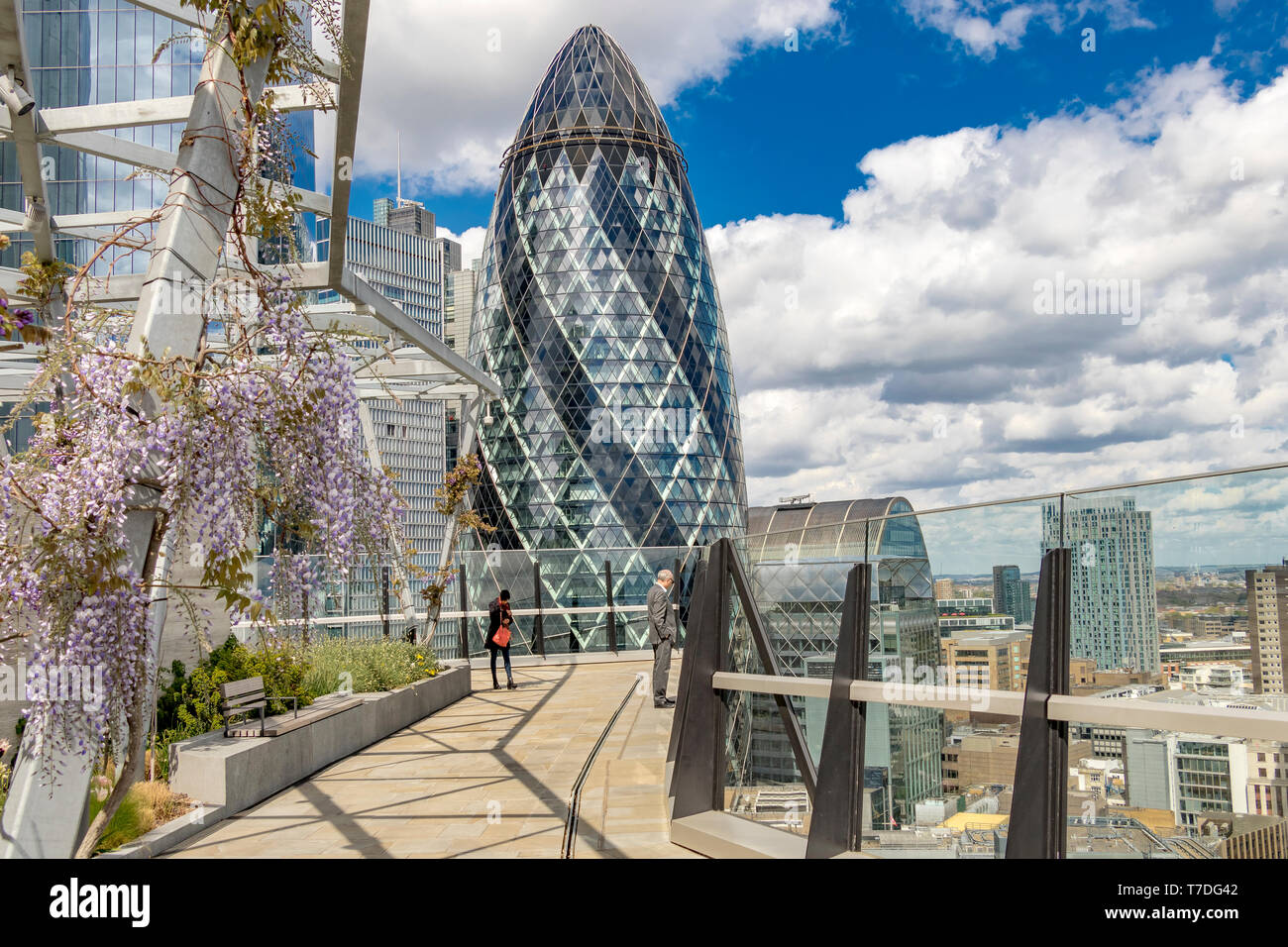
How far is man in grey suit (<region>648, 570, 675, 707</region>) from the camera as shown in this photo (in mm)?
10766

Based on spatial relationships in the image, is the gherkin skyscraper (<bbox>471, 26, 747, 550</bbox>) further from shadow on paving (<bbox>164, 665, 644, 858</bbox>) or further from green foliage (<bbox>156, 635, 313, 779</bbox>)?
green foliage (<bbox>156, 635, 313, 779</bbox>)

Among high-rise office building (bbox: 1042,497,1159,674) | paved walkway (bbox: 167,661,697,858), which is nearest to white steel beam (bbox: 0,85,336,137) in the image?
paved walkway (bbox: 167,661,697,858)

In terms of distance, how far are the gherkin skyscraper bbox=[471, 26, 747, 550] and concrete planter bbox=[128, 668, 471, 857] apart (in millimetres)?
35019

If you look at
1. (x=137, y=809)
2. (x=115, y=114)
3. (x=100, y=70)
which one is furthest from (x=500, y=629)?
(x=100, y=70)

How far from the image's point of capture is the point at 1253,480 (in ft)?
8.58

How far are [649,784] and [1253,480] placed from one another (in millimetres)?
5589

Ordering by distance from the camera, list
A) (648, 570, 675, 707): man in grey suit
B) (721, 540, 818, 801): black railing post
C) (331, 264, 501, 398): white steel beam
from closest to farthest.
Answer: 1. (721, 540, 818, 801): black railing post
2. (331, 264, 501, 398): white steel beam
3. (648, 570, 675, 707): man in grey suit

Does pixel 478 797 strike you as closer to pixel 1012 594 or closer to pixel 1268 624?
pixel 1012 594

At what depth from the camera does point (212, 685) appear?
8219 millimetres

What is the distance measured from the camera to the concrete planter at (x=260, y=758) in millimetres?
6867

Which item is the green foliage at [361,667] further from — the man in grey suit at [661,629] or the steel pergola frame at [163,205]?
the steel pergola frame at [163,205]

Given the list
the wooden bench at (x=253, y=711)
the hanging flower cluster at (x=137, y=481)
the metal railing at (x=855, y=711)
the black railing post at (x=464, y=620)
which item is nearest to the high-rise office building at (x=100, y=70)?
the black railing post at (x=464, y=620)
